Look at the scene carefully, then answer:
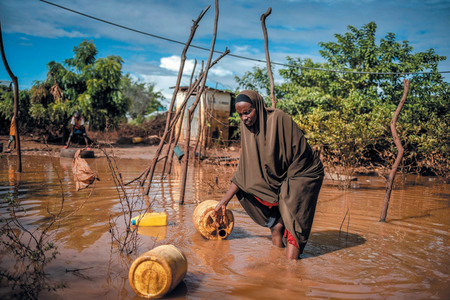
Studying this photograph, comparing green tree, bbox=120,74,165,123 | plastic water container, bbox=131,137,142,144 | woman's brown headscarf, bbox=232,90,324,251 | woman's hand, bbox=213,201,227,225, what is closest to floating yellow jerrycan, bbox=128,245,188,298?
woman's hand, bbox=213,201,227,225

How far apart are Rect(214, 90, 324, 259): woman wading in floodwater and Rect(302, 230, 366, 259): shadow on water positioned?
1.35 ft

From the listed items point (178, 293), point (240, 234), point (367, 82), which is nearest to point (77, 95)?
point (367, 82)

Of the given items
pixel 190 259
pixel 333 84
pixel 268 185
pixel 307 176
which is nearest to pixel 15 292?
pixel 190 259

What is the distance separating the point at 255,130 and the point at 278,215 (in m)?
1.01

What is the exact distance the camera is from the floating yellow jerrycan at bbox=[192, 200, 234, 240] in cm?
403

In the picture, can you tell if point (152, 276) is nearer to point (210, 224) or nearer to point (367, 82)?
point (210, 224)

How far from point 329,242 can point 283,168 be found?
1.32m

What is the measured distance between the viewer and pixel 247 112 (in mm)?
3473

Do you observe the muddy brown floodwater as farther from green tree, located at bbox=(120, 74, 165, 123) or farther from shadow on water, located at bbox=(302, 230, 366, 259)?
green tree, located at bbox=(120, 74, 165, 123)

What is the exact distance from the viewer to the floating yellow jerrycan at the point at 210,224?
4027 millimetres

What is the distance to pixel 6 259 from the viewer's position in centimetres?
319

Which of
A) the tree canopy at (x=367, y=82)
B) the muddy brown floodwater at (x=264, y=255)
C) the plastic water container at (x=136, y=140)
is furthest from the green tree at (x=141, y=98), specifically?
the muddy brown floodwater at (x=264, y=255)

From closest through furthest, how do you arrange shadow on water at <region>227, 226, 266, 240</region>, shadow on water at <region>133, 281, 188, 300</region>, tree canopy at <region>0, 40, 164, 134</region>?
shadow on water at <region>133, 281, 188, 300</region>, shadow on water at <region>227, 226, 266, 240</region>, tree canopy at <region>0, 40, 164, 134</region>

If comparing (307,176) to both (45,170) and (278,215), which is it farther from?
(45,170)
